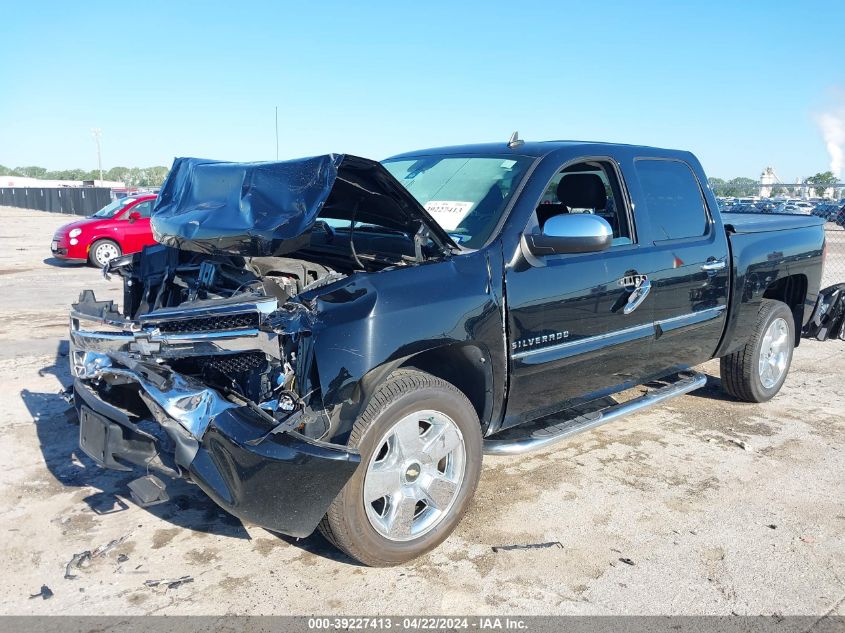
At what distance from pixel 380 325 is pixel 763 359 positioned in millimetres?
4049

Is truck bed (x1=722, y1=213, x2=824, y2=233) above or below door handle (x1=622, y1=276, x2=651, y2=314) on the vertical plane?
above

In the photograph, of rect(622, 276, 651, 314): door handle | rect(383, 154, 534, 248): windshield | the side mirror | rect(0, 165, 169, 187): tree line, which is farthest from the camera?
rect(0, 165, 169, 187): tree line

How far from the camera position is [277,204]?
325cm

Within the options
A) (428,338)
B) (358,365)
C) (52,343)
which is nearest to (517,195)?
(428,338)

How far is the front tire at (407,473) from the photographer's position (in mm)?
2986

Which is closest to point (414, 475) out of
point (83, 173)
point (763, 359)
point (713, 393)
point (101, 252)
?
point (763, 359)

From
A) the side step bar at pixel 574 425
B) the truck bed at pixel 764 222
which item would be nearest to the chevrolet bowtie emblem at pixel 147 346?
the side step bar at pixel 574 425

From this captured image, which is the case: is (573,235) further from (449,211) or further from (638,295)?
(638,295)

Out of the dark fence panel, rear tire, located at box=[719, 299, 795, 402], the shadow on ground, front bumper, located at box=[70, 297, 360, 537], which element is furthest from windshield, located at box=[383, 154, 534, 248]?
the dark fence panel

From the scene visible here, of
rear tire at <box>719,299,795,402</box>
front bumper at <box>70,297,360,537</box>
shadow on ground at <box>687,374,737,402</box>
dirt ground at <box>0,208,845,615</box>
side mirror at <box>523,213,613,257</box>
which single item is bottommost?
shadow on ground at <box>687,374,737,402</box>

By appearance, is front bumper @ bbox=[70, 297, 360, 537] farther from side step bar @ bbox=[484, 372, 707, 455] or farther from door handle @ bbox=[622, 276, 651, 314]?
door handle @ bbox=[622, 276, 651, 314]

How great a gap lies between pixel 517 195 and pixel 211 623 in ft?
8.13

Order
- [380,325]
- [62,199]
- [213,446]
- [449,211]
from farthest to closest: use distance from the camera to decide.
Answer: [62,199] → [449,211] → [380,325] → [213,446]

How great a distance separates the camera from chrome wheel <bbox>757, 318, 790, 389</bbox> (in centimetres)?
575
